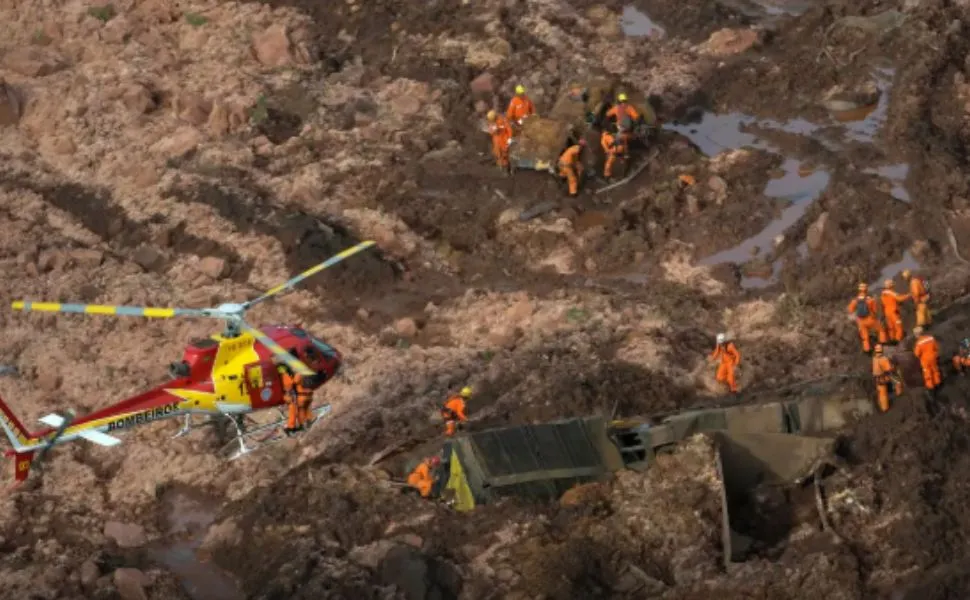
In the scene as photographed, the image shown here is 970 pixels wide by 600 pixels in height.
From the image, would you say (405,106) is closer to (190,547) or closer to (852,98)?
(852,98)

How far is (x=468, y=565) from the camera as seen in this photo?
60.8 feet

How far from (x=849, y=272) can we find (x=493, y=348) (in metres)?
5.32

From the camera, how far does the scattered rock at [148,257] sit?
25.4 meters

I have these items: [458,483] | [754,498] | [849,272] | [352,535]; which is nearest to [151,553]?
[352,535]

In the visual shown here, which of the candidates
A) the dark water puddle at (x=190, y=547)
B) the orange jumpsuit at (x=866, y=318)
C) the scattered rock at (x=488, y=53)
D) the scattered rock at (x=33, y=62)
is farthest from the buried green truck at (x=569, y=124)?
the scattered rock at (x=33, y=62)

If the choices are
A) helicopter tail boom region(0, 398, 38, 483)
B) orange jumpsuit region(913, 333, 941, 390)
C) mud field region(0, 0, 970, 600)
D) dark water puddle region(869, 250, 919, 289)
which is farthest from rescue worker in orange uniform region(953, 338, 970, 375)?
helicopter tail boom region(0, 398, 38, 483)

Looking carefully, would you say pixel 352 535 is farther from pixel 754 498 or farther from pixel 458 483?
pixel 754 498

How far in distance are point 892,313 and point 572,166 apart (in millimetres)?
6196

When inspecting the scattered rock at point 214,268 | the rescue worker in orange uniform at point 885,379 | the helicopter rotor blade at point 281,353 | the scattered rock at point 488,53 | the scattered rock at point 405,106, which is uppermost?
the helicopter rotor blade at point 281,353

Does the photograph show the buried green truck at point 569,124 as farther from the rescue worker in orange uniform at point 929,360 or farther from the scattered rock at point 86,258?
the rescue worker in orange uniform at point 929,360

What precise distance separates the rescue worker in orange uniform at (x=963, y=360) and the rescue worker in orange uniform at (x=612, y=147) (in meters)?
7.40

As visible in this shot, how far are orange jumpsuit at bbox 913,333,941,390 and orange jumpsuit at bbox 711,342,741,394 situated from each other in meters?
2.56

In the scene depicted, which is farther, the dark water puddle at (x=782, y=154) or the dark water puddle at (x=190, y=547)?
the dark water puddle at (x=782, y=154)

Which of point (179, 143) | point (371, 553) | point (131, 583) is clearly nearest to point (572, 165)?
point (179, 143)
